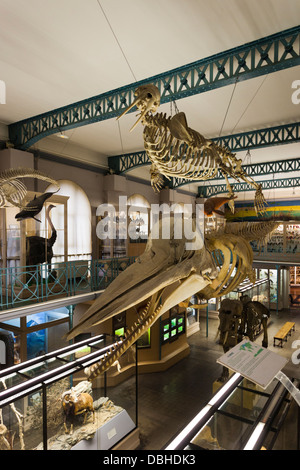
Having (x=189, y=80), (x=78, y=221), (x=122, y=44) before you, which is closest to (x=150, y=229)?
(x=122, y=44)

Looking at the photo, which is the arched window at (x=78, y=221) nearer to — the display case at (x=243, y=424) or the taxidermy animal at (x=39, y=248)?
the taxidermy animal at (x=39, y=248)

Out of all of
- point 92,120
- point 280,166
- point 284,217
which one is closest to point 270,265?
point 280,166

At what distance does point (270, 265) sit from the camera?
52.4ft

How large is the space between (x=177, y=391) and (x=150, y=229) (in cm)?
618

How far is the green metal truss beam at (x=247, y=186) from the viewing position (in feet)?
55.8

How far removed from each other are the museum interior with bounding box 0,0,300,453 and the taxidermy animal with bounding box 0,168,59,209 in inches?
2.0

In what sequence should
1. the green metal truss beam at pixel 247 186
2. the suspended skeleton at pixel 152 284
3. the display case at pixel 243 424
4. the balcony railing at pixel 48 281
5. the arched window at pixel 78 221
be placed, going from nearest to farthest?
the suspended skeleton at pixel 152 284
the display case at pixel 243 424
the balcony railing at pixel 48 281
the arched window at pixel 78 221
the green metal truss beam at pixel 247 186

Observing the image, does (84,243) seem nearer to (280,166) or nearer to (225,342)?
(225,342)

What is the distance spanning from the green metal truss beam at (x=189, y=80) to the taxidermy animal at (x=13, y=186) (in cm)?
167

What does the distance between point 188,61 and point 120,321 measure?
23.4 feet

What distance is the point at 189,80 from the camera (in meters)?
6.02

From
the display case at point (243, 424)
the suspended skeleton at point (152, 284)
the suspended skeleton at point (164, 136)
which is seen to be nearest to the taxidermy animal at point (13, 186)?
the suspended skeleton at point (164, 136)

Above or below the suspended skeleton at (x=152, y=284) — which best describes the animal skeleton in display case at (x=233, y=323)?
below

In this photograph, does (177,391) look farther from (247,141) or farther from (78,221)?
(247,141)
